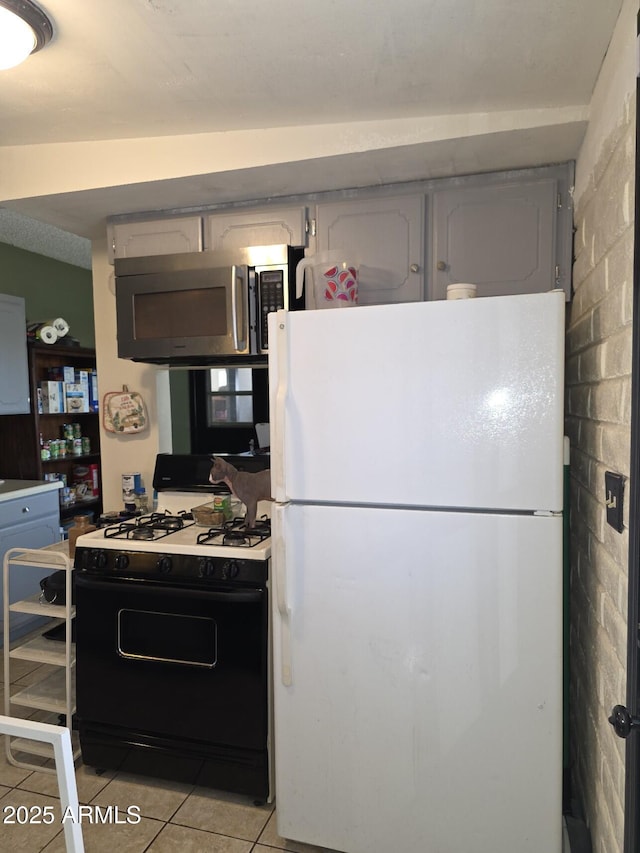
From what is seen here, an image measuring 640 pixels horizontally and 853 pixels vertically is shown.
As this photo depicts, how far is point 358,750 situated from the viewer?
1.66m

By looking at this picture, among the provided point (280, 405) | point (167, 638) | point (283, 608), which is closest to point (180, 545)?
point (167, 638)

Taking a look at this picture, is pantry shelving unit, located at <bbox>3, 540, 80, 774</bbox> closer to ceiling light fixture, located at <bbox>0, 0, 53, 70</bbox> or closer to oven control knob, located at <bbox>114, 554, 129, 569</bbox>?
oven control knob, located at <bbox>114, 554, 129, 569</bbox>

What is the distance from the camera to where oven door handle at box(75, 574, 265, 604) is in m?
1.91

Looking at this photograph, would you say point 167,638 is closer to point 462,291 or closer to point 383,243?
point 462,291

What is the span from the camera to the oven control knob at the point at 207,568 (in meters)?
1.94

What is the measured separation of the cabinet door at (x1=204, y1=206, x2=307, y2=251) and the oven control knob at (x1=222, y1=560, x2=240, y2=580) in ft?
4.10

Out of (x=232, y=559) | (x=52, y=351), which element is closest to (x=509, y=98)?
(x=232, y=559)

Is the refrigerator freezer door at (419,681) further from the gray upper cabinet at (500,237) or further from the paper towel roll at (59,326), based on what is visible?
the paper towel roll at (59,326)

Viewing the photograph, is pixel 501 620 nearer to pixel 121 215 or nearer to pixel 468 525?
pixel 468 525

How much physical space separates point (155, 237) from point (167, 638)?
1.63 m

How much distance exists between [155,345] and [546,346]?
1522mm

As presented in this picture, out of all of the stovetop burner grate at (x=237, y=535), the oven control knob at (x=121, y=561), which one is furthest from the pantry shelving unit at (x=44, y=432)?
the stovetop burner grate at (x=237, y=535)

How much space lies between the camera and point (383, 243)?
7.04 ft

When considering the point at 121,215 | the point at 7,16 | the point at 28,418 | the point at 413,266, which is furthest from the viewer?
the point at 28,418
